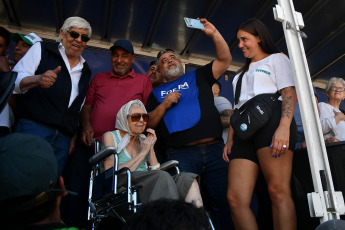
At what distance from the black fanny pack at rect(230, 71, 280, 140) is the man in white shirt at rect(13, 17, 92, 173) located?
58.1 inches

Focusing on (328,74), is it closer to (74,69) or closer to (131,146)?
(131,146)

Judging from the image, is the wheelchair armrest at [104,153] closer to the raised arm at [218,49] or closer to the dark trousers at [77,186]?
the dark trousers at [77,186]

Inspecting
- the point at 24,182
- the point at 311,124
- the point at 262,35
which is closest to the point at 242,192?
the point at 311,124

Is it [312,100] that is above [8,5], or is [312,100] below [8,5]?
below

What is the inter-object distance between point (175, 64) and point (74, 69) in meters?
1.10

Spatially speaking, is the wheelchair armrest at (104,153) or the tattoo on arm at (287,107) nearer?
the tattoo on arm at (287,107)

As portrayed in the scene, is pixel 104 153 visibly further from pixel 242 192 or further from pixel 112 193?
pixel 242 192

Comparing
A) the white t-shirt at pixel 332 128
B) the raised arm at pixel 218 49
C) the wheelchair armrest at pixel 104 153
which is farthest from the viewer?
the white t-shirt at pixel 332 128

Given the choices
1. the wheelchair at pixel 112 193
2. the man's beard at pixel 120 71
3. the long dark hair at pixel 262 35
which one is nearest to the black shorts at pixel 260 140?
the long dark hair at pixel 262 35

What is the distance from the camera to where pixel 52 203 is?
1263mm

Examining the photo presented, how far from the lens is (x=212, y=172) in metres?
3.26

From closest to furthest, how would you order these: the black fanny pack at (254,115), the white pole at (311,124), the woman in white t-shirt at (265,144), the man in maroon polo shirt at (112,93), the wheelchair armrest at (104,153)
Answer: the white pole at (311,124)
the woman in white t-shirt at (265,144)
the black fanny pack at (254,115)
the wheelchair armrest at (104,153)
the man in maroon polo shirt at (112,93)

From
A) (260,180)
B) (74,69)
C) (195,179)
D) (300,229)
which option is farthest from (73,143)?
(300,229)

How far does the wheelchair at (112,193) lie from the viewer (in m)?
2.55
